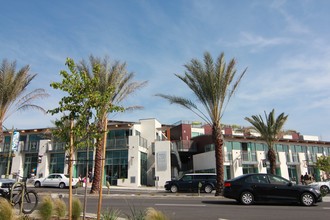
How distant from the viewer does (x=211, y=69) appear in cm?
1969

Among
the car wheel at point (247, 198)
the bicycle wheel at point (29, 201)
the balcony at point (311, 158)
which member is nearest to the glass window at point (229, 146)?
the balcony at point (311, 158)

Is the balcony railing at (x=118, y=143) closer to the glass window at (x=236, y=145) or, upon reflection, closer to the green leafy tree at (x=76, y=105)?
the glass window at (x=236, y=145)

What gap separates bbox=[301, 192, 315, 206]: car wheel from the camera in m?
13.9

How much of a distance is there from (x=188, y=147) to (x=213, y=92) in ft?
89.2

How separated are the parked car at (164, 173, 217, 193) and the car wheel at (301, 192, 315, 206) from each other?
12.5 meters

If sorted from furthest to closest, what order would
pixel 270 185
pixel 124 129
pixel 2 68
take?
pixel 124 129 → pixel 2 68 → pixel 270 185

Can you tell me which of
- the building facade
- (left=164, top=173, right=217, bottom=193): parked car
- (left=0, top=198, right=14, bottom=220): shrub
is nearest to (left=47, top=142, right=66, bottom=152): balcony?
the building facade

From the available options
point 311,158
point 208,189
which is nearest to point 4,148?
point 208,189

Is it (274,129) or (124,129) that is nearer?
(274,129)

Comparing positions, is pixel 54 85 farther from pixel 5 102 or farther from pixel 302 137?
pixel 302 137

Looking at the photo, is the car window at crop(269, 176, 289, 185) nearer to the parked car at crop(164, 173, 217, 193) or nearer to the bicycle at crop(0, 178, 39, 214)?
the bicycle at crop(0, 178, 39, 214)

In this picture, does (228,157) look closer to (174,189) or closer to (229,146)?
(229,146)

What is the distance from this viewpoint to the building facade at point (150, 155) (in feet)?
126

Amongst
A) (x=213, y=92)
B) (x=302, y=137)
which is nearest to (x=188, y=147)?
(x=302, y=137)
